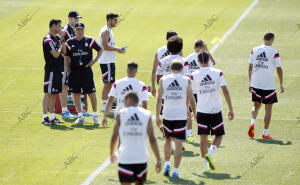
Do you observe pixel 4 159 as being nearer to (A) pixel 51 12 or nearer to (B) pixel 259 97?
(B) pixel 259 97

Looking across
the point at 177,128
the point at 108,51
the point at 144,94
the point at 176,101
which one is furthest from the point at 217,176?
the point at 108,51

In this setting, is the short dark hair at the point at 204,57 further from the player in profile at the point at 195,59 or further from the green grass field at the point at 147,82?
the green grass field at the point at 147,82

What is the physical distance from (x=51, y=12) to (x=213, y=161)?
20.9 m

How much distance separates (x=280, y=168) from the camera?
13188 millimetres

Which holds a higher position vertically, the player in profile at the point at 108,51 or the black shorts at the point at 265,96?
the player in profile at the point at 108,51

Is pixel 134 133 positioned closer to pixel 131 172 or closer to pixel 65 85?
pixel 131 172

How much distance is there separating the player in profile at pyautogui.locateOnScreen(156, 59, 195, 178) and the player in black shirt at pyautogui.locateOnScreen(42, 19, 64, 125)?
4.88 metres

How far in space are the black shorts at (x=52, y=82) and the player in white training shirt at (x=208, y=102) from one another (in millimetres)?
4891

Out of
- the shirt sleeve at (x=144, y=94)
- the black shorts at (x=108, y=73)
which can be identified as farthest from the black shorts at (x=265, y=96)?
the shirt sleeve at (x=144, y=94)

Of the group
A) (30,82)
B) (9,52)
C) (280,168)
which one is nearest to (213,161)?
(280,168)

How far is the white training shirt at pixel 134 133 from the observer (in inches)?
393

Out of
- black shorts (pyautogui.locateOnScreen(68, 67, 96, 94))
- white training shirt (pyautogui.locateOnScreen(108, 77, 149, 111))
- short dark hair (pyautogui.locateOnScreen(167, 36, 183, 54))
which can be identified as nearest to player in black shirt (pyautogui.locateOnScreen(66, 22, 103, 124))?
black shorts (pyautogui.locateOnScreen(68, 67, 96, 94))

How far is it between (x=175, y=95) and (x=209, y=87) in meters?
0.85

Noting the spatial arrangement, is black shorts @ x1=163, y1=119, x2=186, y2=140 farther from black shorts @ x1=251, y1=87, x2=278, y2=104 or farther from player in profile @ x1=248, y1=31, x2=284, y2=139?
black shorts @ x1=251, y1=87, x2=278, y2=104
